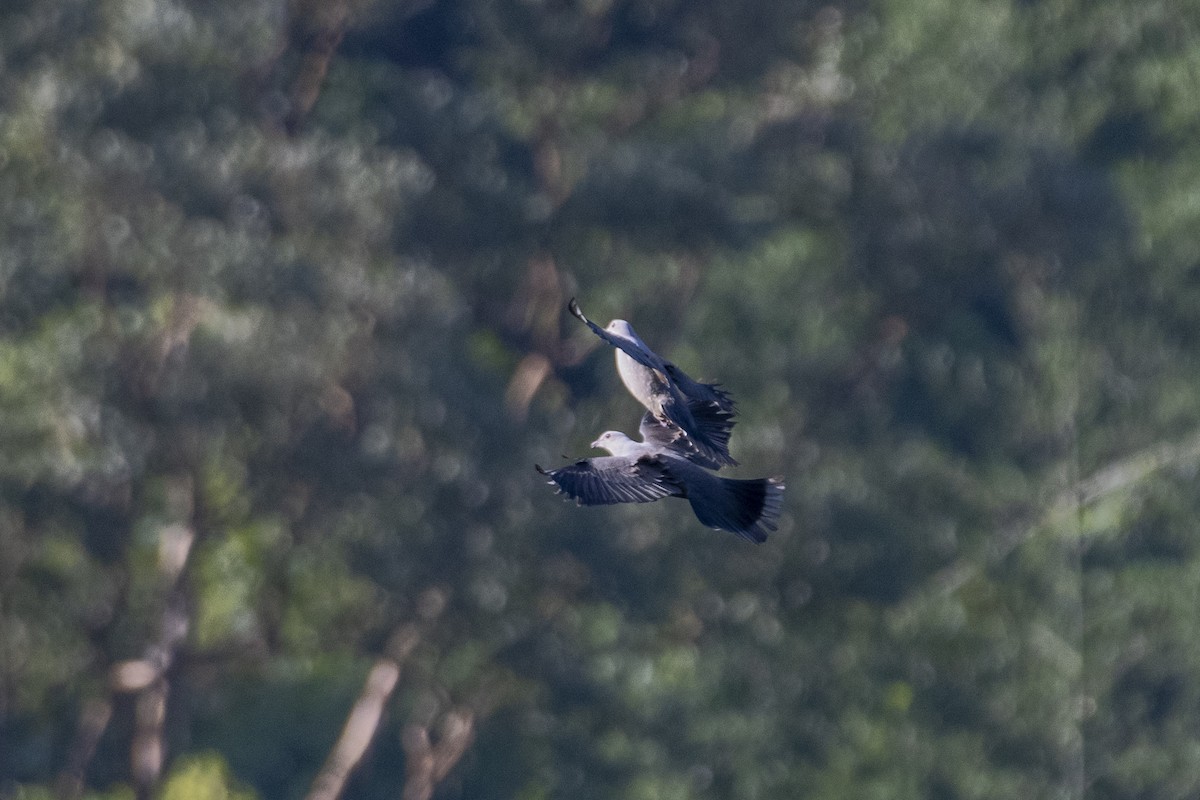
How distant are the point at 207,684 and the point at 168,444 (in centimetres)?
171

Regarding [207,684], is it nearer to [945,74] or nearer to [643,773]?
[643,773]

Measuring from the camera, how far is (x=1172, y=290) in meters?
15.9

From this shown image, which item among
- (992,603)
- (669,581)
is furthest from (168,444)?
(992,603)

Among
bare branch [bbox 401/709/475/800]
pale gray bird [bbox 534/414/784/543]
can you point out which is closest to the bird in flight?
pale gray bird [bbox 534/414/784/543]

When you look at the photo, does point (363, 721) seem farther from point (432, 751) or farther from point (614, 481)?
point (614, 481)

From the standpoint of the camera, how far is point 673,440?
15.7 feet

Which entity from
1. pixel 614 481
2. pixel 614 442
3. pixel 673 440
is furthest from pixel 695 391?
pixel 614 481

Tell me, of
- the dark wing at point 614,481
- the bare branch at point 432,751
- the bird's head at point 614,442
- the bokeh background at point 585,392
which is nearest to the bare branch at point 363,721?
the bokeh background at point 585,392

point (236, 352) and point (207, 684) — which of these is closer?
point (236, 352)

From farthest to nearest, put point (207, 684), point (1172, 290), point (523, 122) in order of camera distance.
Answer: point (1172, 290) < point (523, 122) < point (207, 684)

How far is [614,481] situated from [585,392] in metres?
9.41

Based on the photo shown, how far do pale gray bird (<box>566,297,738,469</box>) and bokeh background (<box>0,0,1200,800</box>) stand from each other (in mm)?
7542

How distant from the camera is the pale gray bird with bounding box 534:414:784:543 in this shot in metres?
4.58

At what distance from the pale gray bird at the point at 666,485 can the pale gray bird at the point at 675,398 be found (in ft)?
0.15
